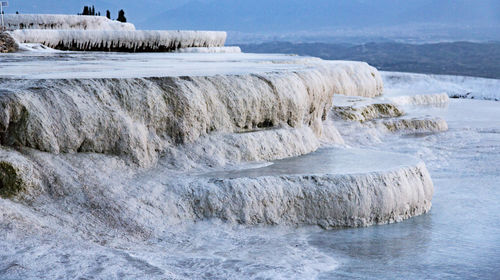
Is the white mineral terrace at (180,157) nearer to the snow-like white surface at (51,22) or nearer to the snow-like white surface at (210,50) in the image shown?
the snow-like white surface at (210,50)

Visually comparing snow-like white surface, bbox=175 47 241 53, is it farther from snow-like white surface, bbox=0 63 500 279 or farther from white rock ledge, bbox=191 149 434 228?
white rock ledge, bbox=191 149 434 228

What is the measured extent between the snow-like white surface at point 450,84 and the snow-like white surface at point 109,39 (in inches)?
360

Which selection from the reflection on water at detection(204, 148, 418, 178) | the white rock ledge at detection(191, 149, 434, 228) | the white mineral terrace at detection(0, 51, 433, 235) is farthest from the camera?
the reflection on water at detection(204, 148, 418, 178)

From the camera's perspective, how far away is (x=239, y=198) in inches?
306

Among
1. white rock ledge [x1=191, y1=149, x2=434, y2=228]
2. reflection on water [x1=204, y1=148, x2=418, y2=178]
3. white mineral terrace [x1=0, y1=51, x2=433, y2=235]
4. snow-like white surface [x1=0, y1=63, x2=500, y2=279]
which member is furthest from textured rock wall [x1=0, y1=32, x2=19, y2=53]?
white rock ledge [x1=191, y1=149, x2=434, y2=228]

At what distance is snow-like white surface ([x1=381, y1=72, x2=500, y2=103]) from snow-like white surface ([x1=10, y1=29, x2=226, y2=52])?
916 centimetres

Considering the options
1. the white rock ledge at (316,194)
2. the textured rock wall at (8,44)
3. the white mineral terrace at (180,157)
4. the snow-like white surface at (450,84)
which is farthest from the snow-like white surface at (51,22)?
the white rock ledge at (316,194)

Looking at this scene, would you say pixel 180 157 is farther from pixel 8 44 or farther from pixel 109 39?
pixel 109 39

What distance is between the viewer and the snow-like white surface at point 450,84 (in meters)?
27.0

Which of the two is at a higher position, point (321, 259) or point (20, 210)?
point (20, 210)

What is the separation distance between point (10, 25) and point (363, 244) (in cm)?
1631

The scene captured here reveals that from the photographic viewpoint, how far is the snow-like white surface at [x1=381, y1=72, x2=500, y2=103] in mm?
27047

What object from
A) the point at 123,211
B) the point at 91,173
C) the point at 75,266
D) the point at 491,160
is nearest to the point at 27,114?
the point at 91,173

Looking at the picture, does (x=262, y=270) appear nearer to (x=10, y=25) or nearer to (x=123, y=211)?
(x=123, y=211)
